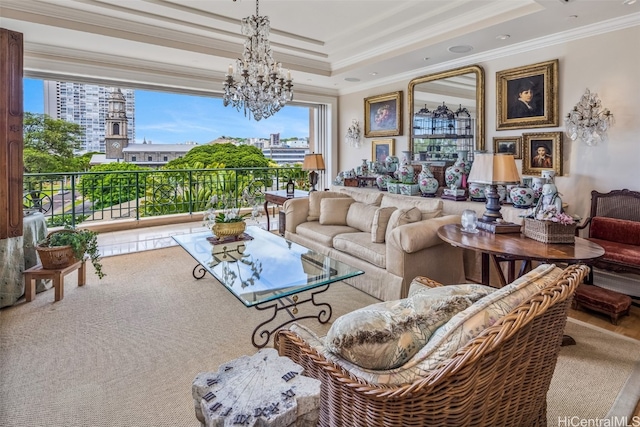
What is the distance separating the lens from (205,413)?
36.4 inches

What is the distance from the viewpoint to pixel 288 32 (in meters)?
4.82

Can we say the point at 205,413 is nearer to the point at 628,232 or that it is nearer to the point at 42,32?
the point at 628,232

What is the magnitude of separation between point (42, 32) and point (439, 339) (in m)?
5.23

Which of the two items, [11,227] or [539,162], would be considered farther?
[539,162]

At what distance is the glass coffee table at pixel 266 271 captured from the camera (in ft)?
7.57

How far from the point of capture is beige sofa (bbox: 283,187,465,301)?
2.90 m

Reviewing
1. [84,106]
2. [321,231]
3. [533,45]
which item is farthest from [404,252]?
[84,106]

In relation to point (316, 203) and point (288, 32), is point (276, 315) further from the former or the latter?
point (288, 32)

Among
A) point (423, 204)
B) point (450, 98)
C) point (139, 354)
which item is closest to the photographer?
point (139, 354)

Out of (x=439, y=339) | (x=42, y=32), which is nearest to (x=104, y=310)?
(x=439, y=339)

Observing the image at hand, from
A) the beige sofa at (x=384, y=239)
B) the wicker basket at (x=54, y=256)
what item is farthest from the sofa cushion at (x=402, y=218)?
the wicker basket at (x=54, y=256)

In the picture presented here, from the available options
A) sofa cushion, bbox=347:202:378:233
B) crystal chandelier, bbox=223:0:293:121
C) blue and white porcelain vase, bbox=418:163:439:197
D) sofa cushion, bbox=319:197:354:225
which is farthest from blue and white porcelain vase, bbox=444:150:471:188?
crystal chandelier, bbox=223:0:293:121

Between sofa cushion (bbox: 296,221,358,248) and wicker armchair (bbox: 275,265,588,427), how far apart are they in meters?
2.49

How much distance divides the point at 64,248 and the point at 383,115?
5053 millimetres
